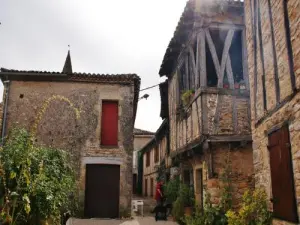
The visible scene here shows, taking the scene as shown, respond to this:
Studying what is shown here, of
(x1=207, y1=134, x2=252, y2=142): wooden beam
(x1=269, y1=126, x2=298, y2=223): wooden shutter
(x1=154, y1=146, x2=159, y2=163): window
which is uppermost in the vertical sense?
(x1=154, y1=146, x2=159, y2=163): window

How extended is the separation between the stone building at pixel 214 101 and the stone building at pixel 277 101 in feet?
6.38

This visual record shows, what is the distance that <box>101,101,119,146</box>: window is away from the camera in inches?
448

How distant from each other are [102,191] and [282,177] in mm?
7653

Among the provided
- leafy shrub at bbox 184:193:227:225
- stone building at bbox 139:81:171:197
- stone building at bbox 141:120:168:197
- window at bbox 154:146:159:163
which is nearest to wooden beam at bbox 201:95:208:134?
leafy shrub at bbox 184:193:227:225

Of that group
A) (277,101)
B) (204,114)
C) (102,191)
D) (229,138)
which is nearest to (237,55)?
(204,114)

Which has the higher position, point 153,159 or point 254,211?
point 153,159

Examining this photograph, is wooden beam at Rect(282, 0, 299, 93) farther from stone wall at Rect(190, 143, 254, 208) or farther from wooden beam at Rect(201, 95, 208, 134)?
wooden beam at Rect(201, 95, 208, 134)

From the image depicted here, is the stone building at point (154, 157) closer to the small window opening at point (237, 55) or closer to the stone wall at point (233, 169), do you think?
the small window opening at point (237, 55)

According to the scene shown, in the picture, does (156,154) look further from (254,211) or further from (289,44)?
(289,44)

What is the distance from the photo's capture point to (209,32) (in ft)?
29.7

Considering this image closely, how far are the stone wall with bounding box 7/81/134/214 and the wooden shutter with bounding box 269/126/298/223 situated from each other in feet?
22.0

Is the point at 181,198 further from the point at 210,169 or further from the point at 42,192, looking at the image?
the point at 42,192

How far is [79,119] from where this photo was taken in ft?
37.1

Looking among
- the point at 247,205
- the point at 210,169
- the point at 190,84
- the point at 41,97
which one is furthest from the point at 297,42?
the point at 41,97
